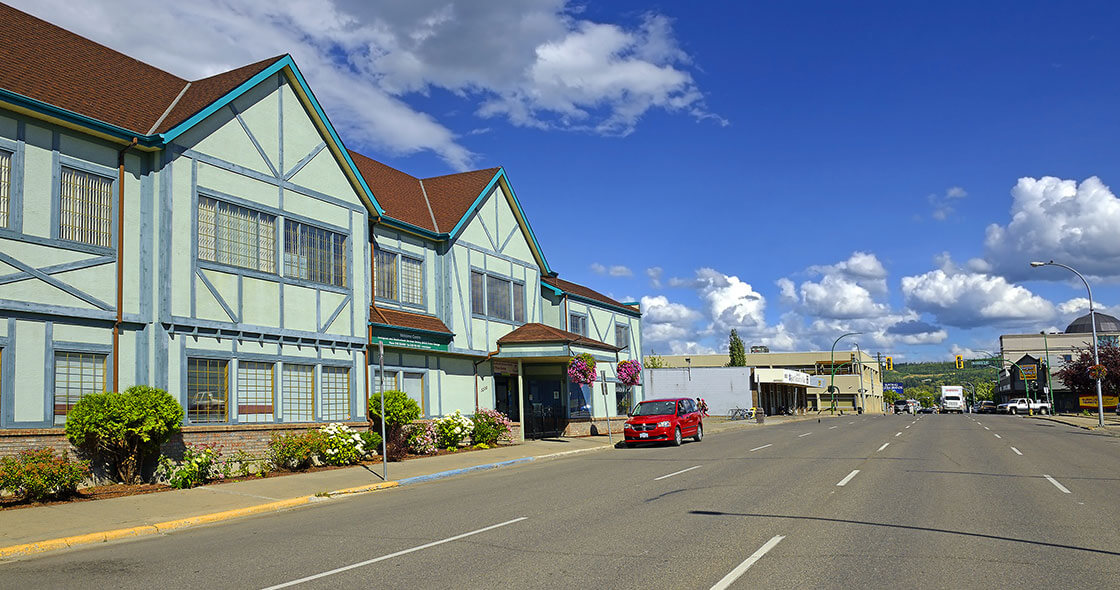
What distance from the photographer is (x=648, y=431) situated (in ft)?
90.7

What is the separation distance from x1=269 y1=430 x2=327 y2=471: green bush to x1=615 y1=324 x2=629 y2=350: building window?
23.3 metres

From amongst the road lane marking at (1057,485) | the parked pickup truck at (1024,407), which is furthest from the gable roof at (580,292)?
the parked pickup truck at (1024,407)

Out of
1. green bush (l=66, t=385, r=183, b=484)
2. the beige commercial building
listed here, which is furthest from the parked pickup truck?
green bush (l=66, t=385, r=183, b=484)

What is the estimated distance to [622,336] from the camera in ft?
139

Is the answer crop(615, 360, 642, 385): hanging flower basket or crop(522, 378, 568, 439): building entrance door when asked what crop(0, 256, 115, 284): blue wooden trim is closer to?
crop(522, 378, 568, 439): building entrance door

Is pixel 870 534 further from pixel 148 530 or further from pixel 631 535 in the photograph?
pixel 148 530

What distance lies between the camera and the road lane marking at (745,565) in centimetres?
724

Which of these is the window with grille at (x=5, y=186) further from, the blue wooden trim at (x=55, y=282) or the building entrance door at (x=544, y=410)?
the building entrance door at (x=544, y=410)

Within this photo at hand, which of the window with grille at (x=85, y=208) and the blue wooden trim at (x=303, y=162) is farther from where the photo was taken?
the blue wooden trim at (x=303, y=162)

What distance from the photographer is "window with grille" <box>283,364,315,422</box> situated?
2031 centimetres

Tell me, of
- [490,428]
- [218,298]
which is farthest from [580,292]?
[218,298]

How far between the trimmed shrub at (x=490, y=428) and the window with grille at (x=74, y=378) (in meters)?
12.3

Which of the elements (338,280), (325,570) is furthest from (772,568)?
(338,280)

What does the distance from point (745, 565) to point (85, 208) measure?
14368 mm
